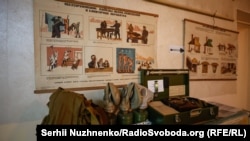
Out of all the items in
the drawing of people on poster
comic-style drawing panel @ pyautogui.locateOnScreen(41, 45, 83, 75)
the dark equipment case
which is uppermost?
the drawing of people on poster

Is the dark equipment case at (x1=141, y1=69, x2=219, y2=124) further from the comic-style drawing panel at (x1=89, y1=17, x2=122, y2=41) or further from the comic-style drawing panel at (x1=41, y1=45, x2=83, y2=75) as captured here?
the comic-style drawing panel at (x1=41, y1=45, x2=83, y2=75)

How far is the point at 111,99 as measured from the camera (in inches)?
38.4

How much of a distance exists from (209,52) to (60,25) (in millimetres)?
1486

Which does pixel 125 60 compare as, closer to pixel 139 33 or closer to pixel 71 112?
pixel 139 33

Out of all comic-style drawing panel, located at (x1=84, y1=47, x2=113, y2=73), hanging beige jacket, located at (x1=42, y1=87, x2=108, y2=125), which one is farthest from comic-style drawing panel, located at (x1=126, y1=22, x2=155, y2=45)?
hanging beige jacket, located at (x1=42, y1=87, x2=108, y2=125)

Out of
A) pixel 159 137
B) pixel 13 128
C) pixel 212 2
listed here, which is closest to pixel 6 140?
pixel 13 128

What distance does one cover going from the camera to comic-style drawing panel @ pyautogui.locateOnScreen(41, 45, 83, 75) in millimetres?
1019

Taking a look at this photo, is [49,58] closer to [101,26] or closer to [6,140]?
[101,26]

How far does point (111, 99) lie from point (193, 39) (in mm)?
1092

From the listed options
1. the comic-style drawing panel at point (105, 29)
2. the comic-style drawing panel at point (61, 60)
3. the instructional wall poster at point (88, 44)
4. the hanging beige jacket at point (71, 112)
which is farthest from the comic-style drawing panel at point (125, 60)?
the hanging beige jacket at point (71, 112)

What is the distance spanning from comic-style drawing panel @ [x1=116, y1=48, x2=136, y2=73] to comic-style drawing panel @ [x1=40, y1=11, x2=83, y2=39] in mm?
307

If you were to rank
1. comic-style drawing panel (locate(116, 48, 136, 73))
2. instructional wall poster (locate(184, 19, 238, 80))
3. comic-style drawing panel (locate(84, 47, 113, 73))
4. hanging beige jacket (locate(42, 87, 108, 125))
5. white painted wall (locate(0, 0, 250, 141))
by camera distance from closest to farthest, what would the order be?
1. hanging beige jacket (locate(42, 87, 108, 125))
2. white painted wall (locate(0, 0, 250, 141))
3. comic-style drawing panel (locate(84, 47, 113, 73))
4. comic-style drawing panel (locate(116, 48, 136, 73))
5. instructional wall poster (locate(184, 19, 238, 80))

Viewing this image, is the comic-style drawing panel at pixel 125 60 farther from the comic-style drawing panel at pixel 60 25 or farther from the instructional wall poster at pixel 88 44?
the comic-style drawing panel at pixel 60 25

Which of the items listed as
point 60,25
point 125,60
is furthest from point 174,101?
point 60,25
